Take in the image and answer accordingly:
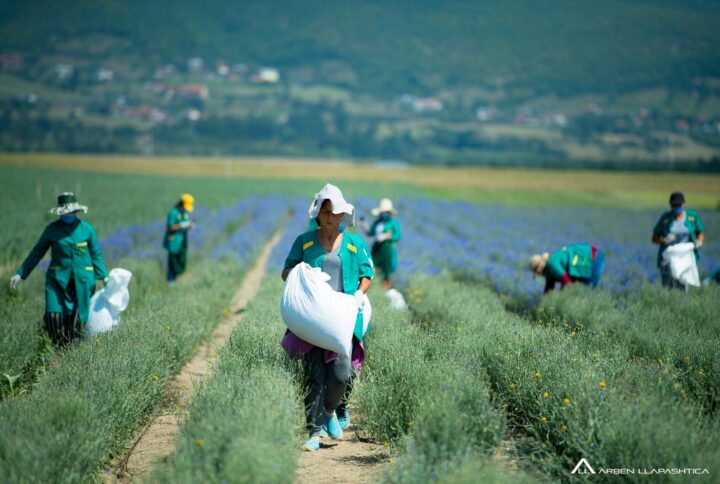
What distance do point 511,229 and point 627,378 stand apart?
67.3 feet

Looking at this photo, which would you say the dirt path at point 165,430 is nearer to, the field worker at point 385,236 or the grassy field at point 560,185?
the field worker at point 385,236

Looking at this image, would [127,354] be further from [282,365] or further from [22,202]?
[22,202]

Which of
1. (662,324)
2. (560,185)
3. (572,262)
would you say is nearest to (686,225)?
(572,262)

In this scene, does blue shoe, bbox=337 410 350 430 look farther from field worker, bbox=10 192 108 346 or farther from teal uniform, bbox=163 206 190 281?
teal uniform, bbox=163 206 190 281

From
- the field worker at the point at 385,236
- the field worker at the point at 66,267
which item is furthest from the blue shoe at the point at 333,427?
the field worker at the point at 385,236

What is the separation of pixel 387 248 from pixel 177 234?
3.29m

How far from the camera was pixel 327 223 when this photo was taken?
5688mm

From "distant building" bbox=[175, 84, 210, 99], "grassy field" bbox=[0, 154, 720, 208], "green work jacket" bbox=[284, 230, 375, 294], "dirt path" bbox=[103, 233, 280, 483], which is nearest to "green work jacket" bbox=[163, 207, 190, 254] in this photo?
"dirt path" bbox=[103, 233, 280, 483]

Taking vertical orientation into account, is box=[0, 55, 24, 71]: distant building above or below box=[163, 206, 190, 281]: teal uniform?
above

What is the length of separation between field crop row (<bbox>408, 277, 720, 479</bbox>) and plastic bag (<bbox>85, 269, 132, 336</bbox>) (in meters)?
3.42

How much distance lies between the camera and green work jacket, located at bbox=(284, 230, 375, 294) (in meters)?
5.73

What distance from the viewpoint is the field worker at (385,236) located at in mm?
11883

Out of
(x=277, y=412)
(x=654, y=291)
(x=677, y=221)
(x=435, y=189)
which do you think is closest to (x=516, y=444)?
(x=277, y=412)

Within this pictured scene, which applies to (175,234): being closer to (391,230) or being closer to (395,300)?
(391,230)
